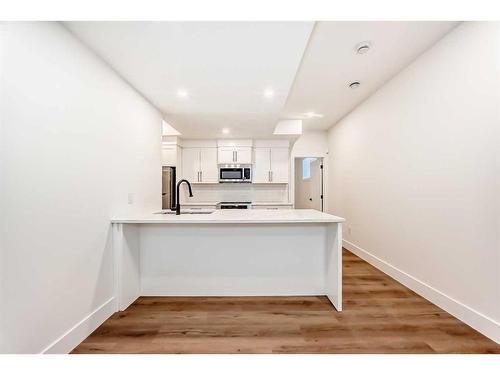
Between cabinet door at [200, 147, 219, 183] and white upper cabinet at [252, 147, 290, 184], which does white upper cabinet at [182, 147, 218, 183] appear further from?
white upper cabinet at [252, 147, 290, 184]

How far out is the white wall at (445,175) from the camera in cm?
181

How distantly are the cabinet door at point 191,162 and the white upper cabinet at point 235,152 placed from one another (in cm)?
49

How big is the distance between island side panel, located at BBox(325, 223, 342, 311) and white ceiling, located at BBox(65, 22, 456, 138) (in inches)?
60.4

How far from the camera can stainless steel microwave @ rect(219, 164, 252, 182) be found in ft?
16.7

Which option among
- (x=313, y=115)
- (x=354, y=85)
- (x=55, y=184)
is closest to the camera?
→ (x=55, y=184)

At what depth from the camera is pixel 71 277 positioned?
1.69 m

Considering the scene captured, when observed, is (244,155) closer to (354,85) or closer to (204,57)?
(354,85)

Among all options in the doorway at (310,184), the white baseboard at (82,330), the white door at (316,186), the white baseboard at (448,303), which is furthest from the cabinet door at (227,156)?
the white baseboard at (82,330)

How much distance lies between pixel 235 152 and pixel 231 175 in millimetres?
488

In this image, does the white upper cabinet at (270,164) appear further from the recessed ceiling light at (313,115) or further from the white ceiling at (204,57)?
the white ceiling at (204,57)

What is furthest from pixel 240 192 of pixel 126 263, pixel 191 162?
pixel 126 263

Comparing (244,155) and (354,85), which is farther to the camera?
(244,155)

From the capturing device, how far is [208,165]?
5.21 metres

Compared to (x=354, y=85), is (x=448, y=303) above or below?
below
